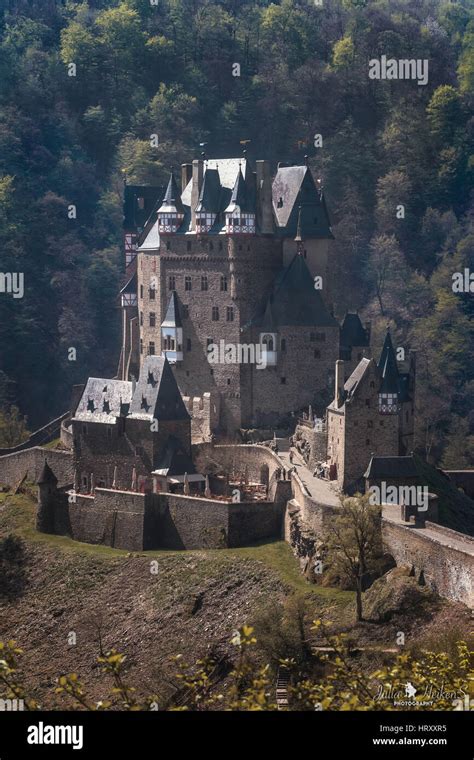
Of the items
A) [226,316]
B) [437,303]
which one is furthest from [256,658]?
[437,303]

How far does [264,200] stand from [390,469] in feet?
68.2

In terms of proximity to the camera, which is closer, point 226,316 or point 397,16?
point 226,316

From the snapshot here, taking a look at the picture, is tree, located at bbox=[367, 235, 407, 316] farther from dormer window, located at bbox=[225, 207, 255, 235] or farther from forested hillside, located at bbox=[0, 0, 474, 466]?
dormer window, located at bbox=[225, 207, 255, 235]

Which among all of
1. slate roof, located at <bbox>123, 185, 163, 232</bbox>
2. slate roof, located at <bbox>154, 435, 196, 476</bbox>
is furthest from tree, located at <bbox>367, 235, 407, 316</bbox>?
slate roof, located at <bbox>154, 435, 196, 476</bbox>

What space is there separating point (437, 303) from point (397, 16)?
145 ft

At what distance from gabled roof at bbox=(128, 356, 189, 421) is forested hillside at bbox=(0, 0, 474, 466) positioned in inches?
960

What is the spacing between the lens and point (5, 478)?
295 ft

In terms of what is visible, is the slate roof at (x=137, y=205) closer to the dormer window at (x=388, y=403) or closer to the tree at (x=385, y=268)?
the tree at (x=385, y=268)

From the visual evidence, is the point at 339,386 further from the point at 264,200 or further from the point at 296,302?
the point at 264,200

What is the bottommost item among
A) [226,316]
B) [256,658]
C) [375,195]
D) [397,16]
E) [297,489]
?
[256,658]

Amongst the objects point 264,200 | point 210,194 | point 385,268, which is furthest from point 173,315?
point 385,268
